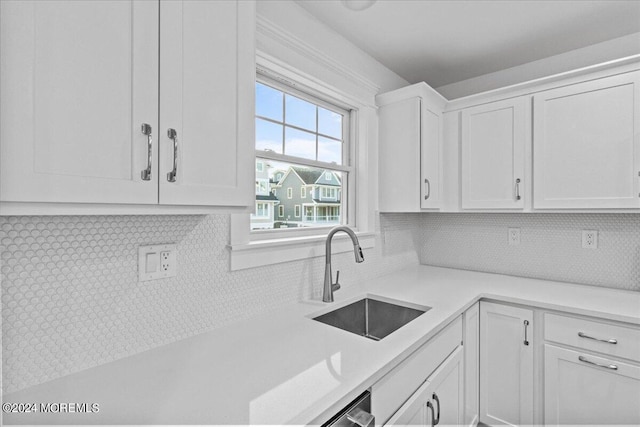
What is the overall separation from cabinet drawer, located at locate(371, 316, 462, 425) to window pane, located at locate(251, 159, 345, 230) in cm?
90

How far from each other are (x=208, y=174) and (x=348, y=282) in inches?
50.7

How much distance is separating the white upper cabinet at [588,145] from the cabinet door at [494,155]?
0.30 feet

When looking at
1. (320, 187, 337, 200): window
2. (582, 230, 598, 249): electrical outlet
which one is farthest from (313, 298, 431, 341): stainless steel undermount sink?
(582, 230, 598, 249): electrical outlet

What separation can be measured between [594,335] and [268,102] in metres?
1.99

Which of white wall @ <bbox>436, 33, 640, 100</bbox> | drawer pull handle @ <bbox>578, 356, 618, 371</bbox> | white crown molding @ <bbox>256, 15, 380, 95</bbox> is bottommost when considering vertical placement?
drawer pull handle @ <bbox>578, 356, 618, 371</bbox>

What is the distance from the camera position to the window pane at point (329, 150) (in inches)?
78.3

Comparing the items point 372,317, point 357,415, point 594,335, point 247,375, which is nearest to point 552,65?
point 594,335

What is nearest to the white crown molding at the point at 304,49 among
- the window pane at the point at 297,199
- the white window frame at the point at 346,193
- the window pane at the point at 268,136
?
the white window frame at the point at 346,193

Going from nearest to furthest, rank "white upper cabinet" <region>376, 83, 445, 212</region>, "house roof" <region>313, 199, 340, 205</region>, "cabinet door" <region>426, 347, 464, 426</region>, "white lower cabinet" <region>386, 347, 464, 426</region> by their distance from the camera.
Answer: "white lower cabinet" <region>386, 347, 464, 426</region>
"cabinet door" <region>426, 347, 464, 426</region>
"house roof" <region>313, 199, 340, 205</region>
"white upper cabinet" <region>376, 83, 445, 212</region>

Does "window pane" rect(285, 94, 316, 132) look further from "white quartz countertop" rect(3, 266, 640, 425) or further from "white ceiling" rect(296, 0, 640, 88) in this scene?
"white quartz countertop" rect(3, 266, 640, 425)

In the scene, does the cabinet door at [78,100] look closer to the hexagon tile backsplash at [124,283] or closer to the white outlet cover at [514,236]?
the hexagon tile backsplash at [124,283]

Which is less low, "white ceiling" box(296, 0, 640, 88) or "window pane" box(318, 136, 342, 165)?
"white ceiling" box(296, 0, 640, 88)

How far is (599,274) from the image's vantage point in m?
2.03

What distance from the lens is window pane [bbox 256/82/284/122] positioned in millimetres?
1623
